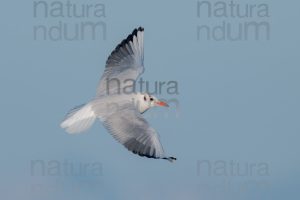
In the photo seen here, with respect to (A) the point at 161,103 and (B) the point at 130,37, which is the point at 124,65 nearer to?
(B) the point at 130,37

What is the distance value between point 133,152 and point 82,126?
142 cm

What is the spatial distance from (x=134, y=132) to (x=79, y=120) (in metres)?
1.22

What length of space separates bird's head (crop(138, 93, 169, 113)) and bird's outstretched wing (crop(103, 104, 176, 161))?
72 cm

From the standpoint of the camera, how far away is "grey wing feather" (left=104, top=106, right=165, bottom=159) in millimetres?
15828

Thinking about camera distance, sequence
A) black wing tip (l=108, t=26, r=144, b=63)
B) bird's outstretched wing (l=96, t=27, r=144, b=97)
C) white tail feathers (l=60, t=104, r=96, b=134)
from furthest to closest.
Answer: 1. black wing tip (l=108, t=26, r=144, b=63)
2. bird's outstretched wing (l=96, t=27, r=144, b=97)
3. white tail feathers (l=60, t=104, r=96, b=134)

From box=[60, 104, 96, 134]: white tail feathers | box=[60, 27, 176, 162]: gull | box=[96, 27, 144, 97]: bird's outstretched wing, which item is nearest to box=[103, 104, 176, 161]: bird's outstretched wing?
box=[60, 27, 176, 162]: gull

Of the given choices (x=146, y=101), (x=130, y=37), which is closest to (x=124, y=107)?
(x=146, y=101)

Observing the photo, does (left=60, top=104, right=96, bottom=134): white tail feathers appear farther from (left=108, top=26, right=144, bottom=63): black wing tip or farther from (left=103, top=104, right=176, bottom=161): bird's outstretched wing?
(left=108, top=26, right=144, bottom=63): black wing tip

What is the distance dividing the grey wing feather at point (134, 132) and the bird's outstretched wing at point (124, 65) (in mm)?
1305

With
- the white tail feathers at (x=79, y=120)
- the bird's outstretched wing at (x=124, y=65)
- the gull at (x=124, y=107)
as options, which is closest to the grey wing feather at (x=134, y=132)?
the gull at (x=124, y=107)

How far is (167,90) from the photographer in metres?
18.2

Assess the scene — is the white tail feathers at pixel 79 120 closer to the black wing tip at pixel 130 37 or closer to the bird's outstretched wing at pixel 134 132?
the bird's outstretched wing at pixel 134 132

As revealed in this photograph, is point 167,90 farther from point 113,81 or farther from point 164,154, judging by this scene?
point 164,154

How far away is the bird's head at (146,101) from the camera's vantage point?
1752 centimetres
